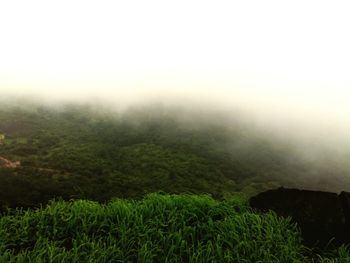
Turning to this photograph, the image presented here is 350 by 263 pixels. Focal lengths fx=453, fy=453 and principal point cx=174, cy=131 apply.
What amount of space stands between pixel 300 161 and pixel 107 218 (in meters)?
100

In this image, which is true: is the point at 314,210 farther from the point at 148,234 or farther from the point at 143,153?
the point at 143,153

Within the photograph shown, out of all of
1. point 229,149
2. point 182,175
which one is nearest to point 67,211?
point 182,175

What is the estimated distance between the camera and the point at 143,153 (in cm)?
8644

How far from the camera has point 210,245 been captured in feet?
22.8

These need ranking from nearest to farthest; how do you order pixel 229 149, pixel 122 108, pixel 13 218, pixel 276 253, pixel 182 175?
pixel 276 253, pixel 13 218, pixel 182 175, pixel 229 149, pixel 122 108

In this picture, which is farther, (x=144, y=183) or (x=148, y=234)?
(x=144, y=183)

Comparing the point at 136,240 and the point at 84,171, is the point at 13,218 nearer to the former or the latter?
the point at 136,240

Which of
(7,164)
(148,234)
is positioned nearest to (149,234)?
(148,234)

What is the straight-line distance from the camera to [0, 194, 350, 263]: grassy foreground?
672 cm

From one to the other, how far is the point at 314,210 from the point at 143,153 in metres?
78.9

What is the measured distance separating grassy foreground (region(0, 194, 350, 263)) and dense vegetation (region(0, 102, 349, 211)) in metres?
32.4

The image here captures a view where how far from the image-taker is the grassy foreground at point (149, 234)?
672 cm

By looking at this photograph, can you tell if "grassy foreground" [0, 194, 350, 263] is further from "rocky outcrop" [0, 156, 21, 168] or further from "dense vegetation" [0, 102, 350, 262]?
"rocky outcrop" [0, 156, 21, 168]

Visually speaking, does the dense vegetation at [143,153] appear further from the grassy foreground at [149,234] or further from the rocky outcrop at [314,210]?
the rocky outcrop at [314,210]
